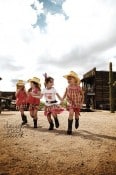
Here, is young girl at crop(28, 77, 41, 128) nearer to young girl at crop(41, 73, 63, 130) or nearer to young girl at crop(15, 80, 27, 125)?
young girl at crop(41, 73, 63, 130)

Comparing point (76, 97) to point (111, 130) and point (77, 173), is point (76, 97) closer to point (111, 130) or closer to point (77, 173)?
point (111, 130)

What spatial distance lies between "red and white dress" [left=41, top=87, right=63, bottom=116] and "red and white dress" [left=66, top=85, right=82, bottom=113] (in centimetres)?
59

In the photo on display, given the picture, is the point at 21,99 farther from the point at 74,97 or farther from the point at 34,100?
the point at 74,97

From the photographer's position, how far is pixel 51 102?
9.45 m

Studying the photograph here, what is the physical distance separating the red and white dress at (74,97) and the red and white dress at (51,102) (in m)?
0.59

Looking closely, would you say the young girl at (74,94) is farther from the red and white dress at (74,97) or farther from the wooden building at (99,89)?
the wooden building at (99,89)

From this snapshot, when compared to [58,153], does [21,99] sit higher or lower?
higher

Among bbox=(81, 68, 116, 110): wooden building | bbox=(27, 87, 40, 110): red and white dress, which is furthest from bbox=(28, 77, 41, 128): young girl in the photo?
bbox=(81, 68, 116, 110): wooden building

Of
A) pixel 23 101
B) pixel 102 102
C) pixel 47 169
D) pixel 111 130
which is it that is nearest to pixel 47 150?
pixel 47 169

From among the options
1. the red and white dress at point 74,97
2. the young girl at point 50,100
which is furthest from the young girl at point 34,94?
the red and white dress at point 74,97

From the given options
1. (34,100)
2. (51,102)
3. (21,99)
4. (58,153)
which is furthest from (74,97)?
(58,153)

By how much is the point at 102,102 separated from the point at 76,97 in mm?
26451

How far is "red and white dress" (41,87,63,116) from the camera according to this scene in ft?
30.6

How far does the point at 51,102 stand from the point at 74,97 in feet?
2.86
